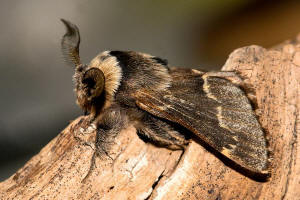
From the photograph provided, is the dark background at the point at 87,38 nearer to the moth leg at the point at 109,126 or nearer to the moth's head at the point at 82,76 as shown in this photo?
the moth's head at the point at 82,76

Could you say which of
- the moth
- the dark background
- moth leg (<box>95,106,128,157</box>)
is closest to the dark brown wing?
the moth

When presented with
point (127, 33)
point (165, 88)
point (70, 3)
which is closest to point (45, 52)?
point (70, 3)

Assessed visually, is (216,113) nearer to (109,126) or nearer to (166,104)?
(166,104)

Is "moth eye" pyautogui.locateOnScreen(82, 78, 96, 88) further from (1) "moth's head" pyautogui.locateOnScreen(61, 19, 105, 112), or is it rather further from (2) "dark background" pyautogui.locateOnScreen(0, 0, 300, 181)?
(2) "dark background" pyautogui.locateOnScreen(0, 0, 300, 181)

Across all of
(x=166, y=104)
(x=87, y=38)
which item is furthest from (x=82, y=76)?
(x=87, y=38)

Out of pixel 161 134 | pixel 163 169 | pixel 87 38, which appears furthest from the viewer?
pixel 87 38

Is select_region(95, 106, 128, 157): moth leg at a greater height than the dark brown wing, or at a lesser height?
lesser
